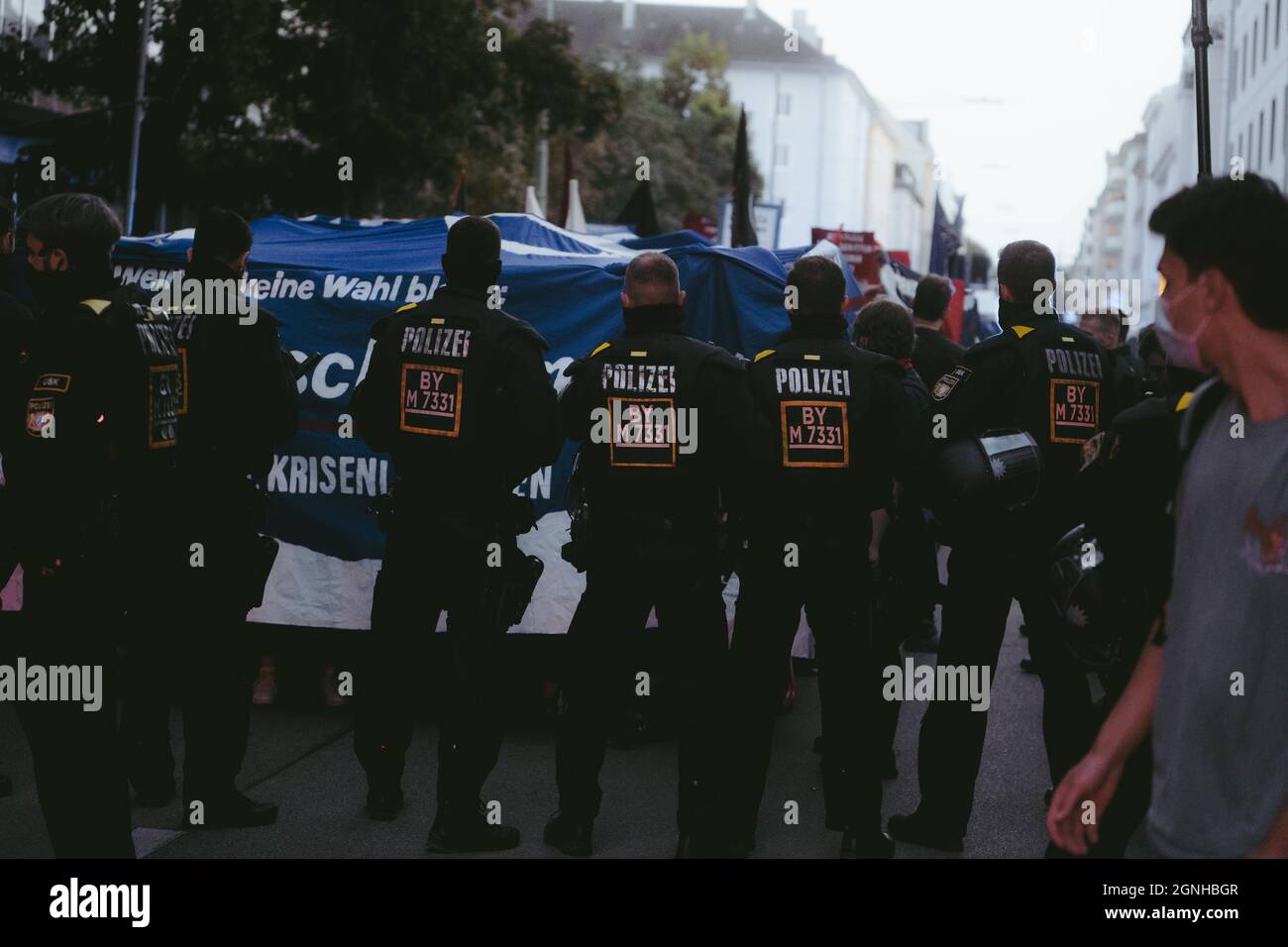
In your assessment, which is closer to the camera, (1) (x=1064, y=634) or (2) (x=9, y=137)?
(1) (x=1064, y=634)

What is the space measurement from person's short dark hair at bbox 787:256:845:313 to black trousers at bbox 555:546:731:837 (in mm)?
965

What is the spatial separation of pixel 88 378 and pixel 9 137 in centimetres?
1687

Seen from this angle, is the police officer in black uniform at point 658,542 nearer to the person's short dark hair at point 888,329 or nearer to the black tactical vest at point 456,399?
the black tactical vest at point 456,399

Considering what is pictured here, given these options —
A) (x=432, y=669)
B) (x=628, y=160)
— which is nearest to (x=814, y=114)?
A: (x=628, y=160)

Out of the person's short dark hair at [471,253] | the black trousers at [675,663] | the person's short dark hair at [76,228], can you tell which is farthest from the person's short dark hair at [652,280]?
the person's short dark hair at [76,228]

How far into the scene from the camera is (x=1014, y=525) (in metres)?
5.50

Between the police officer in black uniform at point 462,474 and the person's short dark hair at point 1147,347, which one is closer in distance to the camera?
the police officer in black uniform at point 462,474

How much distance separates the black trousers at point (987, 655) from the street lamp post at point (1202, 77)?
10.6 ft

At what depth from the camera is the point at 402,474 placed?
5.62m

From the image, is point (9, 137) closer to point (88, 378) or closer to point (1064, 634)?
point (88, 378)

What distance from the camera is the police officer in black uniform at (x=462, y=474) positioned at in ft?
17.7

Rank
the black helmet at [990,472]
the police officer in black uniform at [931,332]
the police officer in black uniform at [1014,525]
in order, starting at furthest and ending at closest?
the police officer in black uniform at [931,332] → the police officer in black uniform at [1014,525] → the black helmet at [990,472]

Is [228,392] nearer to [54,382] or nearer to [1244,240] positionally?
[54,382]

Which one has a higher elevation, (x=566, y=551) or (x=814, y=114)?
(x=814, y=114)
